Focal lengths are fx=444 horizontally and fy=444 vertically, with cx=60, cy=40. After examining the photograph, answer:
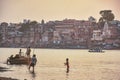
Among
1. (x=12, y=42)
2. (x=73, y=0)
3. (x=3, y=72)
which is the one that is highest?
(x=73, y=0)

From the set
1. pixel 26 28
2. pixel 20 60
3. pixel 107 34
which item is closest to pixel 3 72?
pixel 20 60

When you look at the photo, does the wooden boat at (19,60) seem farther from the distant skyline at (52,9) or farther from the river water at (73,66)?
the distant skyline at (52,9)

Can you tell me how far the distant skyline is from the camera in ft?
31.0

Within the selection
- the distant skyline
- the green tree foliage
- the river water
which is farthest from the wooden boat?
the green tree foliage

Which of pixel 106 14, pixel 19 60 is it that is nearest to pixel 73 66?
pixel 106 14

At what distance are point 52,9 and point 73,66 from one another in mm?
1351

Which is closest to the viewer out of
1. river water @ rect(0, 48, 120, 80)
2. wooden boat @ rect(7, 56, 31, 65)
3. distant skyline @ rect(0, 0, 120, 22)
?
river water @ rect(0, 48, 120, 80)

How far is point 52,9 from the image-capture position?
32.2 feet

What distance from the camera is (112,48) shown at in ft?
31.1

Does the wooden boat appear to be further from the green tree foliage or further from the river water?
the green tree foliage

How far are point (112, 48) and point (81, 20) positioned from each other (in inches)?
35.3

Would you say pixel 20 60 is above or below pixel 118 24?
below

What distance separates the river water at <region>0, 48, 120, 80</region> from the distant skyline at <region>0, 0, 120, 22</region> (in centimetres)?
74

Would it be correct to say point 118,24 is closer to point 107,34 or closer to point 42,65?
point 107,34
